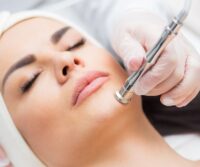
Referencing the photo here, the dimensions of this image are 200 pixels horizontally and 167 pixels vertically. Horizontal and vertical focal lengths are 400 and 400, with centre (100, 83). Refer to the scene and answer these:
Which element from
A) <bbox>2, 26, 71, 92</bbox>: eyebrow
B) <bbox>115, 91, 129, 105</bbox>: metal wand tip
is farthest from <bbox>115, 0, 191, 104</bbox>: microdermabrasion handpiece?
<bbox>2, 26, 71, 92</bbox>: eyebrow

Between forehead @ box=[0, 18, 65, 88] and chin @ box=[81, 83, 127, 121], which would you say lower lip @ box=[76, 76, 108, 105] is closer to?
chin @ box=[81, 83, 127, 121]

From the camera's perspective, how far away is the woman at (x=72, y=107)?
0.98 meters

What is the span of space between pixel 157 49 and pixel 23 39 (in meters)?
0.40

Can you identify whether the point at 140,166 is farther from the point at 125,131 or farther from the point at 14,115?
the point at 14,115

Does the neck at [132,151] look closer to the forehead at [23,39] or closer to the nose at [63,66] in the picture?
the nose at [63,66]

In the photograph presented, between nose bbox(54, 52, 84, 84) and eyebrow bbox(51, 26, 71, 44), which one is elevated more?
eyebrow bbox(51, 26, 71, 44)

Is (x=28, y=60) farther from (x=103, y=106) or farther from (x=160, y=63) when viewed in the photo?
(x=160, y=63)

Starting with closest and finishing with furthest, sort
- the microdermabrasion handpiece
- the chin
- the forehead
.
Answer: the microdermabrasion handpiece, the chin, the forehead

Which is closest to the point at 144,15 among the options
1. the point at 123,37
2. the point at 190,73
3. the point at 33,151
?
the point at 123,37

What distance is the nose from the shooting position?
3.28 feet

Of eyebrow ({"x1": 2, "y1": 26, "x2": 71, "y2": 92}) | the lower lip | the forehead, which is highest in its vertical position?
the forehead

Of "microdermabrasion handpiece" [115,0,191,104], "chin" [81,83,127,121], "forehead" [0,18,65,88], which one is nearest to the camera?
"microdermabrasion handpiece" [115,0,191,104]

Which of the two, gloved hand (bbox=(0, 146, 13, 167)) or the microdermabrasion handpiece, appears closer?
the microdermabrasion handpiece

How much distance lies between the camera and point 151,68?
986 millimetres
